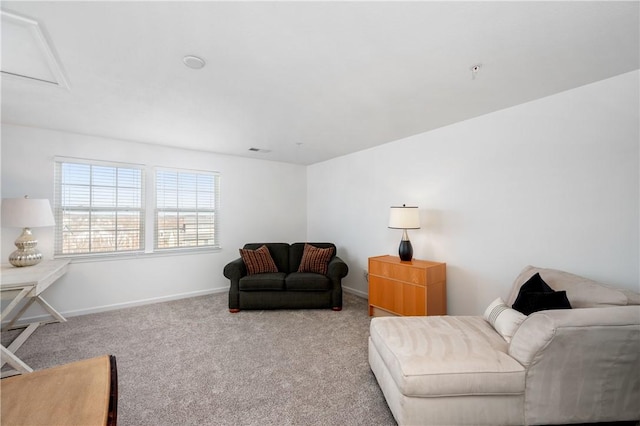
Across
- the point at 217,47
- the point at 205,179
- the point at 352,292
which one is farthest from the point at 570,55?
the point at 205,179

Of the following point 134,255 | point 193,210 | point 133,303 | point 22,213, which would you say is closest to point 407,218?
point 193,210

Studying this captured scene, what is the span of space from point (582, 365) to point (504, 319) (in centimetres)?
45

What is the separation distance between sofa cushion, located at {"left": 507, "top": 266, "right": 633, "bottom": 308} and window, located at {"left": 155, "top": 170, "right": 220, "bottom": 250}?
4262mm

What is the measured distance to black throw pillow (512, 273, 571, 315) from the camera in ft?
5.82

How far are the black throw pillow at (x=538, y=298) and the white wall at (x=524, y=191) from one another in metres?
0.65

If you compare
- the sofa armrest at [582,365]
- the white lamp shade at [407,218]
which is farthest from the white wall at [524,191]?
the sofa armrest at [582,365]

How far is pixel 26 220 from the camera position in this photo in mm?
2861

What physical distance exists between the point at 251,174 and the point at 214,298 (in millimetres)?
2235

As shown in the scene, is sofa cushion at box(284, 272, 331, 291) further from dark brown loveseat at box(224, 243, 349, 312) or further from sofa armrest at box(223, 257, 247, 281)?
sofa armrest at box(223, 257, 247, 281)

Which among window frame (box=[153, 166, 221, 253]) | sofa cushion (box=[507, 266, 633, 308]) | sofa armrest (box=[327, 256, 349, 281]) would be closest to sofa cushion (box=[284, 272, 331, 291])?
sofa armrest (box=[327, 256, 349, 281])

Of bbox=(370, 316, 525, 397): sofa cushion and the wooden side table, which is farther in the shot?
the wooden side table

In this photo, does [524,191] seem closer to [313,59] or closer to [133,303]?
[313,59]

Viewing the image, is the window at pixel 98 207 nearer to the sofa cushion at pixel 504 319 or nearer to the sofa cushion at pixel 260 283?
the sofa cushion at pixel 260 283

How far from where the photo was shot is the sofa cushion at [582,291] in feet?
5.62
